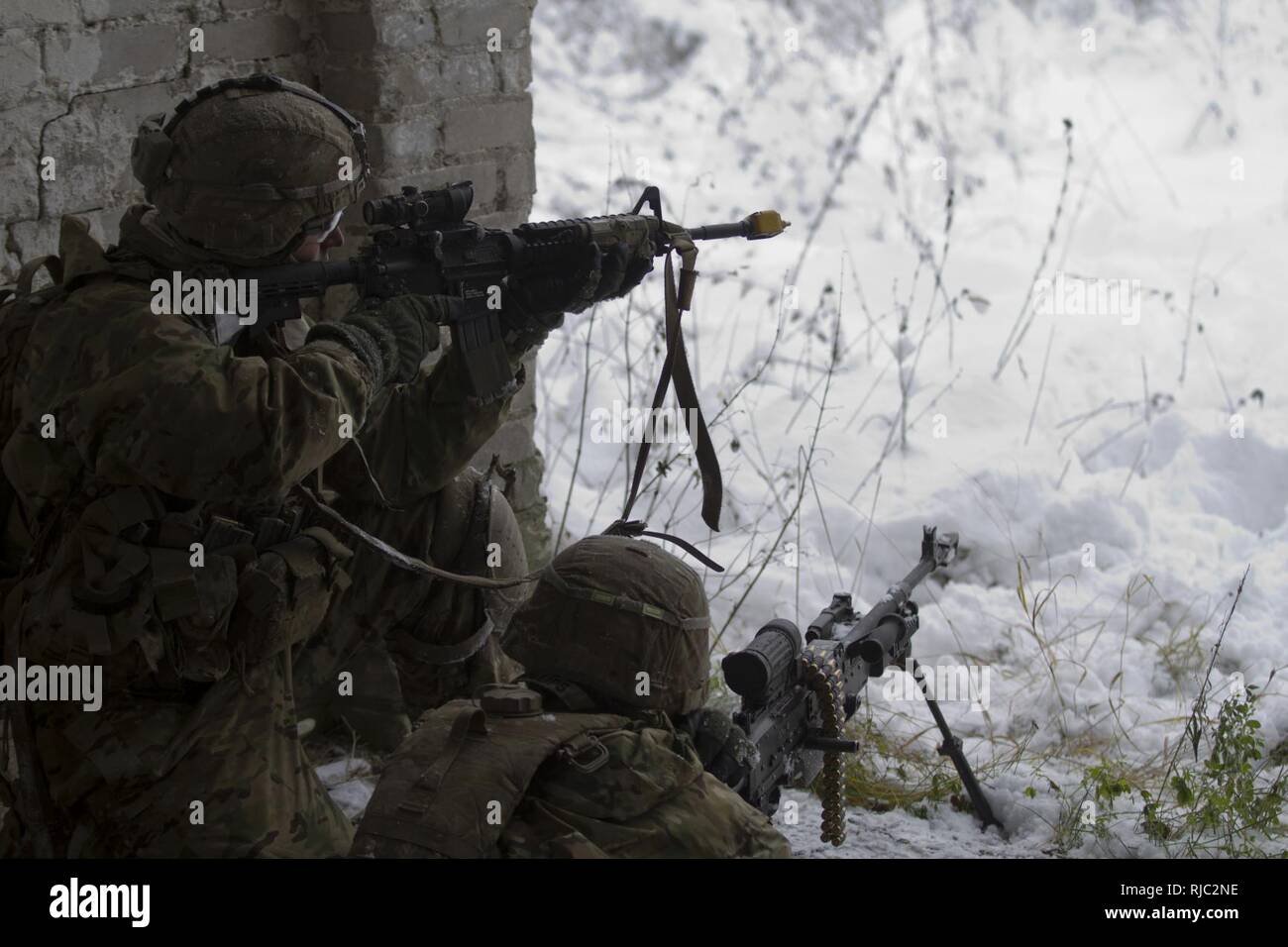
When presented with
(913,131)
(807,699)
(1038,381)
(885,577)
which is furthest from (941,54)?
(807,699)

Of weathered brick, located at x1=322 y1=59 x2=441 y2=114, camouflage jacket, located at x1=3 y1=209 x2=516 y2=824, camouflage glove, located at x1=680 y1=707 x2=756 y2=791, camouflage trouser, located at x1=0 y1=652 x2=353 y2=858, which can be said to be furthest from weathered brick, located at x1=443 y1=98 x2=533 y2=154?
camouflage glove, located at x1=680 y1=707 x2=756 y2=791

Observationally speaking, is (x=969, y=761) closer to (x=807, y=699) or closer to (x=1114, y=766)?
(x=1114, y=766)

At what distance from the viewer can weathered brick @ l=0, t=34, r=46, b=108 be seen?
315cm

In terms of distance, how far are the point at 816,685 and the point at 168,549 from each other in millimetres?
1266

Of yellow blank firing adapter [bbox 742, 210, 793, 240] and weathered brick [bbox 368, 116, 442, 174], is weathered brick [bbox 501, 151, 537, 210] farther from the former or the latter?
yellow blank firing adapter [bbox 742, 210, 793, 240]

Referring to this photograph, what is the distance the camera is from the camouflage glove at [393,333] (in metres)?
2.81

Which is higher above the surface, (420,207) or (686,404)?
(420,207)

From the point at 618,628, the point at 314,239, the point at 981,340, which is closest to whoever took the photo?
the point at 618,628

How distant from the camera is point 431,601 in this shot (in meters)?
3.35

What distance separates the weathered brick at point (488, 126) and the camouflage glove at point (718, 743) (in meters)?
2.03

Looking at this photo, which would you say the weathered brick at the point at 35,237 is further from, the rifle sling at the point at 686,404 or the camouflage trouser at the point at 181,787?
the rifle sling at the point at 686,404

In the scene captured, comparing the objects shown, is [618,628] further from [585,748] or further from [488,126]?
[488,126]

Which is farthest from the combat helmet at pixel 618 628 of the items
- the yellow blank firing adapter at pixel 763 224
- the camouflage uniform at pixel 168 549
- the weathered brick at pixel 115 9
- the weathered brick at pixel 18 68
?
the weathered brick at pixel 115 9

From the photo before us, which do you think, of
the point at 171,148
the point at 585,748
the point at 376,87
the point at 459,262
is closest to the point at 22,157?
the point at 171,148
